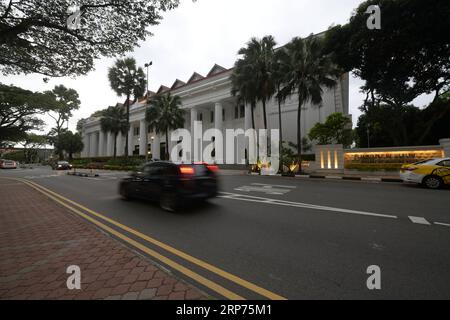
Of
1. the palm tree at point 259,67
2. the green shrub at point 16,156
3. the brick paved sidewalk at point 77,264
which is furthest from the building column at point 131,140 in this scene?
the green shrub at point 16,156

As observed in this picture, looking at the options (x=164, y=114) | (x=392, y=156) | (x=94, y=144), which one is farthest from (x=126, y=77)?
(x=94, y=144)

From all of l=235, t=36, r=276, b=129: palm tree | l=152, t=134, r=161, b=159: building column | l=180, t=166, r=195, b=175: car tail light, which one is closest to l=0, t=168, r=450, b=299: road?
l=180, t=166, r=195, b=175: car tail light

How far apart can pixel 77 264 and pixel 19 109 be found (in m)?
34.3

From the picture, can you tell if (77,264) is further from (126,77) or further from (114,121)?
(114,121)

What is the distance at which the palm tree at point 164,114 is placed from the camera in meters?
27.9

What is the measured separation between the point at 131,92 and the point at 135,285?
30.6 m

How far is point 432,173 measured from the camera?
1006 centimetres

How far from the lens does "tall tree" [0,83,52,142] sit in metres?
23.0

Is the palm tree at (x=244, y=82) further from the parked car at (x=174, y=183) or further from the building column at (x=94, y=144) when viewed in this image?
the building column at (x=94, y=144)

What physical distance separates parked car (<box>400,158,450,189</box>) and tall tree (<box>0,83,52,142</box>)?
31895 mm

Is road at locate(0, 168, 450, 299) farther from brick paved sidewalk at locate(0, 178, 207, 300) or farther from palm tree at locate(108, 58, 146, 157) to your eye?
palm tree at locate(108, 58, 146, 157)

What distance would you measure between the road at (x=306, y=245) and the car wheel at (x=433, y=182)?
4509mm

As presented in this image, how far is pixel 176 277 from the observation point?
2719mm
